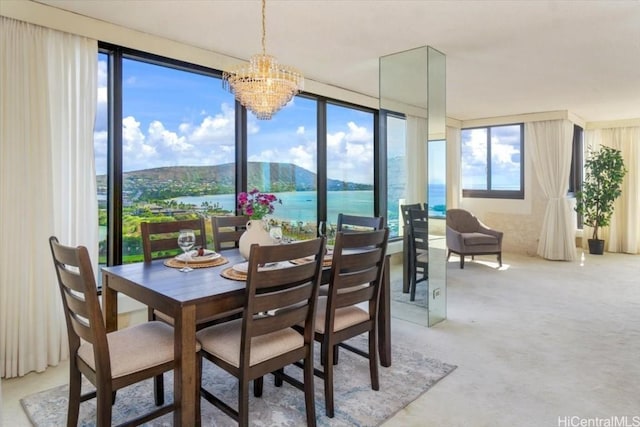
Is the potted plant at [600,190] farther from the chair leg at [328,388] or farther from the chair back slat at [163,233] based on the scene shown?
the chair back slat at [163,233]

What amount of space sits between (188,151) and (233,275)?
204 centimetres

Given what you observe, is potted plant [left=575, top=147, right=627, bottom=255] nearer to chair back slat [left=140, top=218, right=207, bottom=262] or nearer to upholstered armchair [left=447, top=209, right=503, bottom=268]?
upholstered armchair [left=447, top=209, right=503, bottom=268]

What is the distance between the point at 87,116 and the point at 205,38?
3.83 ft

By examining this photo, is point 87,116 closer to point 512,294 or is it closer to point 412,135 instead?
point 412,135

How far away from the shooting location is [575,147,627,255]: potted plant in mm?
7102

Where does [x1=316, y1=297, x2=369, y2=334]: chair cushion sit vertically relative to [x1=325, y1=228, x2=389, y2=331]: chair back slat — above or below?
below

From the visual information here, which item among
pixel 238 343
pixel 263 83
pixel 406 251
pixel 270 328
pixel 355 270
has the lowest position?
pixel 238 343

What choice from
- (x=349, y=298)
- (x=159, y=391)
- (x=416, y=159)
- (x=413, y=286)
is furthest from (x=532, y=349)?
(x=159, y=391)

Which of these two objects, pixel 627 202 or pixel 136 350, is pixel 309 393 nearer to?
pixel 136 350

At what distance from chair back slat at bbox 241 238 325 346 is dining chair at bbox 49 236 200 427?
333 millimetres

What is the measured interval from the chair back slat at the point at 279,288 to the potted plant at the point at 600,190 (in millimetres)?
7132

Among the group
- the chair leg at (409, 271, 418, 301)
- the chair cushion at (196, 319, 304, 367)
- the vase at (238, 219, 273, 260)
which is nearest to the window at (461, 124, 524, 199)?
the chair leg at (409, 271, 418, 301)

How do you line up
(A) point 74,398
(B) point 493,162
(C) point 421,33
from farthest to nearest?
(B) point 493,162
(C) point 421,33
(A) point 74,398

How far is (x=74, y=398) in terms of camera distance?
196 centimetres
